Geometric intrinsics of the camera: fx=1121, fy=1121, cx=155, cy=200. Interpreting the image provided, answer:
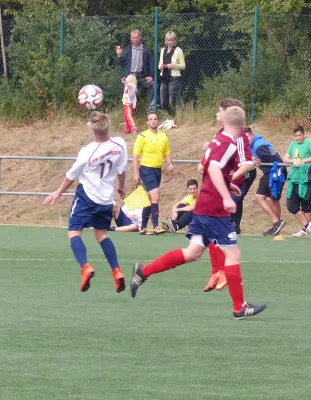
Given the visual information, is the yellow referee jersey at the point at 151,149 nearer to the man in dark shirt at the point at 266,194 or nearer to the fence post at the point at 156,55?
the man in dark shirt at the point at 266,194

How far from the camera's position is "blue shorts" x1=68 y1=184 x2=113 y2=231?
34.9 ft

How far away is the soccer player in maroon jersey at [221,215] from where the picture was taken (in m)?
9.05

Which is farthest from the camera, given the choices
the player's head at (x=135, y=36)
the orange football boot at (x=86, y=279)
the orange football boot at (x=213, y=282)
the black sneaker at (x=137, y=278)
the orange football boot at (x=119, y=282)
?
the player's head at (x=135, y=36)

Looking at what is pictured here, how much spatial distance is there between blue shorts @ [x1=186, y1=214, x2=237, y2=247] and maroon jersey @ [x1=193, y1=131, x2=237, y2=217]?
46mm

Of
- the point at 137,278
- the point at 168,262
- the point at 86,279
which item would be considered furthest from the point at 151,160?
the point at 168,262

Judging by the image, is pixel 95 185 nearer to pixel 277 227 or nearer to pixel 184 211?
pixel 184 211

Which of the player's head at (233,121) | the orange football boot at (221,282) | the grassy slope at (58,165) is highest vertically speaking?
the player's head at (233,121)

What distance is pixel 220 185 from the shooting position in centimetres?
891

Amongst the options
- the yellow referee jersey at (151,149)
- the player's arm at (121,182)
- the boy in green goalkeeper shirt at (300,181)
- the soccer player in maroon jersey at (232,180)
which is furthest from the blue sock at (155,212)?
the soccer player in maroon jersey at (232,180)

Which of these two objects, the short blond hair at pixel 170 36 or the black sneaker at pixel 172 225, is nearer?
the black sneaker at pixel 172 225

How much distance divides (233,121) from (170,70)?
16.4 metres

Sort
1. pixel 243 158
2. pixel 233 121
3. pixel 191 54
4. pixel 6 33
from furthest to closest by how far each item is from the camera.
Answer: pixel 6 33 → pixel 191 54 → pixel 243 158 → pixel 233 121

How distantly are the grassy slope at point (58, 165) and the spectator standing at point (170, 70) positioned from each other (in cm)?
57

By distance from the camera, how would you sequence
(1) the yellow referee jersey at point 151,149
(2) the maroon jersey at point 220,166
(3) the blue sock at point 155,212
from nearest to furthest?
(2) the maroon jersey at point 220,166 → (1) the yellow referee jersey at point 151,149 → (3) the blue sock at point 155,212
